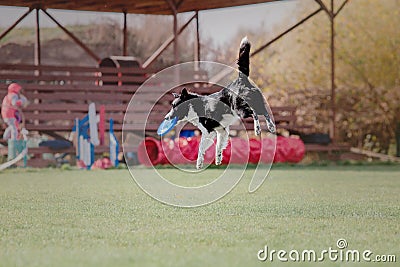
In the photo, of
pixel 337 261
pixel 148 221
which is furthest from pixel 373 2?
pixel 337 261

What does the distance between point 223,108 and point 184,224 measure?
71.1 inches

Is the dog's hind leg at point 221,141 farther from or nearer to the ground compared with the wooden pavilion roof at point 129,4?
nearer to the ground

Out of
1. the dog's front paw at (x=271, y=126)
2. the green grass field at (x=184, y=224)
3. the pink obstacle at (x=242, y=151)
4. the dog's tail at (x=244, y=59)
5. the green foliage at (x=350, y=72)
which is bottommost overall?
the green grass field at (x=184, y=224)

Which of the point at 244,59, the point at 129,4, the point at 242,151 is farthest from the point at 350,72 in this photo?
the point at 244,59

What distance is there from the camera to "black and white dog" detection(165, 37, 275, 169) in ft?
12.5

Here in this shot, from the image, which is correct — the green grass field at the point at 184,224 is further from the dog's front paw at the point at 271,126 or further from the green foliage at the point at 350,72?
the green foliage at the point at 350,72

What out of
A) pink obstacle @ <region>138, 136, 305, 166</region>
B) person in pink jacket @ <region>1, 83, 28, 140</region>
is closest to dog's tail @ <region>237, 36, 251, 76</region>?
pink obstacle @ <region>138, 136, 305, 166</region>

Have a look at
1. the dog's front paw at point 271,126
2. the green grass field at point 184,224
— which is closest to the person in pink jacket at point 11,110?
the green grass field at point 184,224

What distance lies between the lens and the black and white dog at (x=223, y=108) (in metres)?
3.81

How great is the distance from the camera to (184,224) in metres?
5.50

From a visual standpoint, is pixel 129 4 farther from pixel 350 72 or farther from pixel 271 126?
pixel 271 126

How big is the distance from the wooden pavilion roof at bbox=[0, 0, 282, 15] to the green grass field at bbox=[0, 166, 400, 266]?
22.4ft

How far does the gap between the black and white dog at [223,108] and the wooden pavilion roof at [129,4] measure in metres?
10.9

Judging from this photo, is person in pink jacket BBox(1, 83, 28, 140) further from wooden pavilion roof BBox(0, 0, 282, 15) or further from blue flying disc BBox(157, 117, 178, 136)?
blue flying disc BBox(157, 117, 178, 136)
